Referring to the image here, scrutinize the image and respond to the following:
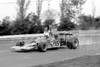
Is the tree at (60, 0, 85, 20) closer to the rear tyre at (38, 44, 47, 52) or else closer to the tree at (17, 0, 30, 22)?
the tree at (17, 0, 30, 22)

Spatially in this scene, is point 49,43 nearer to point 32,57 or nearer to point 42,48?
point 42,48

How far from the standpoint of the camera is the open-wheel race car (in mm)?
13766

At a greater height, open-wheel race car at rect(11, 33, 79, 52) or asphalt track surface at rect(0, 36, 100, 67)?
open-wheel race car at rect(11, 33, 79, 52)

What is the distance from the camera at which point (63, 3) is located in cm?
4644

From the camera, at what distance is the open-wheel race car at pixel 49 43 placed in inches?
542

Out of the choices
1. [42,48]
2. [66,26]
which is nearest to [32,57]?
[42,48]

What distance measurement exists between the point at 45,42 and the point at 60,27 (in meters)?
24.9

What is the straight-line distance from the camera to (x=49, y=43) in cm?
1495

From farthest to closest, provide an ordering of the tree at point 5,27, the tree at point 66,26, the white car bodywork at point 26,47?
1. the tree at point 66,26
2. the tree at point 5,27
3. the white car bodywork at point 26,47

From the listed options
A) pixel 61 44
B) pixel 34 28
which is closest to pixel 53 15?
pixel 34 28

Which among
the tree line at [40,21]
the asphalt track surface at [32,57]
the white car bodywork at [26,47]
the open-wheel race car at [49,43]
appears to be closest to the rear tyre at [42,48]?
the open-wheel race car at [49,43]

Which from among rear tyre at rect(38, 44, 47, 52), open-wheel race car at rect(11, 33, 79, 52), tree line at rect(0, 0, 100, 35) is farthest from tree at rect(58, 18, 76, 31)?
rear tyre at rect(38, 44, 47, 52)

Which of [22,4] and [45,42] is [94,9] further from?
[45,42]

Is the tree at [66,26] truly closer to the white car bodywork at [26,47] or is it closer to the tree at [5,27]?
the tree at [5,27]
